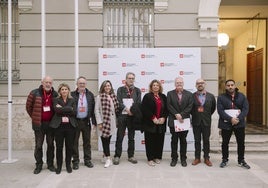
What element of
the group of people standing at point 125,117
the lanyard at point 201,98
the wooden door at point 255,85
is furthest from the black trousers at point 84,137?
Result: the wooden door at point 255,85

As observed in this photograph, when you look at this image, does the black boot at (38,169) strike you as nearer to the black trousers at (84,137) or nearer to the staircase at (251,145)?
the black trousers at (84,137)

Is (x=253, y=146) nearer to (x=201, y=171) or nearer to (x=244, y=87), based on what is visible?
(x=201, y=171)

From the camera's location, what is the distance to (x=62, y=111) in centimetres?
713

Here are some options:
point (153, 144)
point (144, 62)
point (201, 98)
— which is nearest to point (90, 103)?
point (153, 144)

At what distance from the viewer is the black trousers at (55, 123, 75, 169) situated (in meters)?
7.25

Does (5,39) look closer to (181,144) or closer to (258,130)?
(181,144)

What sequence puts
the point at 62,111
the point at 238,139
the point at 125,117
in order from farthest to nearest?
1. the point at 125,117
2. the point at 238,139
3. the point at 62,111

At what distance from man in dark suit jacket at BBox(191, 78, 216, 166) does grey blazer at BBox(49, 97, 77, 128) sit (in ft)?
8.67

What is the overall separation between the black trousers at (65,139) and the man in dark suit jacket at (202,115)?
267 cm

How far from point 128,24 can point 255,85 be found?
681cm

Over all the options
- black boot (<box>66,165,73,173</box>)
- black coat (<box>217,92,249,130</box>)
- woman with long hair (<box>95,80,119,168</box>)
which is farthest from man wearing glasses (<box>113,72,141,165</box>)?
black coat (<box>217,92,249,130</box>)

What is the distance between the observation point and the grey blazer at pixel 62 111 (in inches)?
281

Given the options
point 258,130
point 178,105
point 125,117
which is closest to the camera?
point 178,105

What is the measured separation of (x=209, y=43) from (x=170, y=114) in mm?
2771
